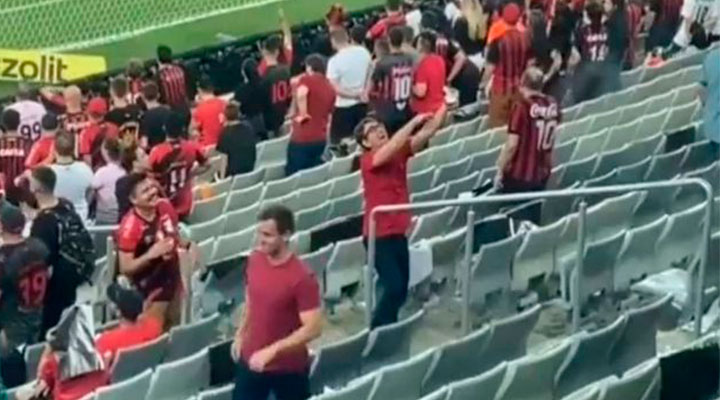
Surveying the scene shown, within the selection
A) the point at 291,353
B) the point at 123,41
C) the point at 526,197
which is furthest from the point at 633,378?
the point at 123,41

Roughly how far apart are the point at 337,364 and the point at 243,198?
3.50m

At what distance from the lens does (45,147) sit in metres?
11.4

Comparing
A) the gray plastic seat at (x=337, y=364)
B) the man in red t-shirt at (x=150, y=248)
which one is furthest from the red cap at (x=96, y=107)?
the gray plastic seat at (x=337, y=364)

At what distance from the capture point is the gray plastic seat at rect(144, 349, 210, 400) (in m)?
7.26

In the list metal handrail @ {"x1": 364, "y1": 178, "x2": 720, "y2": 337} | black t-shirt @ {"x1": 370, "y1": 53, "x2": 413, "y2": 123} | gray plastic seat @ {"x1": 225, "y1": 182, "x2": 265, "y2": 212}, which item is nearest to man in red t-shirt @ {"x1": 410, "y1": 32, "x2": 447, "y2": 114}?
black t-shirt @ {"x1": 370, "y1": 53, "x2": 413, "y2": 123}

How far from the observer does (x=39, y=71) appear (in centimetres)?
1669

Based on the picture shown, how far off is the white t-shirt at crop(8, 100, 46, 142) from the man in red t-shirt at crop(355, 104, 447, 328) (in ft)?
13.9

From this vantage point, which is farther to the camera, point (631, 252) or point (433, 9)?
point (433, 9)

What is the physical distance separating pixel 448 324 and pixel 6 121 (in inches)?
149

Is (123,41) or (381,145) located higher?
(381,145)

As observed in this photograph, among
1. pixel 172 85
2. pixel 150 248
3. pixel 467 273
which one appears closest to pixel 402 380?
pixel 150 248

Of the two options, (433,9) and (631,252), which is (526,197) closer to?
(631,252)

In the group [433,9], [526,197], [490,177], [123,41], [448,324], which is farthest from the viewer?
[123,41]

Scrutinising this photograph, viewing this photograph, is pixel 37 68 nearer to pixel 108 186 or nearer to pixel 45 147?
pixel 45 147
